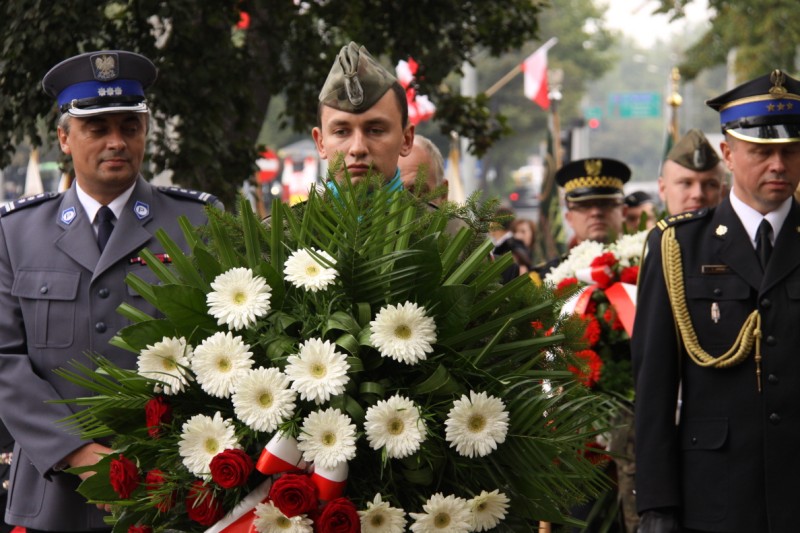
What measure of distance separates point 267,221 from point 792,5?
47.5ft

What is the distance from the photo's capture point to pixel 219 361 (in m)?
3.07

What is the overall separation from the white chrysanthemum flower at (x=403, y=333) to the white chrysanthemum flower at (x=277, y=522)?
398mm

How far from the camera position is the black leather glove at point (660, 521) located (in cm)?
438

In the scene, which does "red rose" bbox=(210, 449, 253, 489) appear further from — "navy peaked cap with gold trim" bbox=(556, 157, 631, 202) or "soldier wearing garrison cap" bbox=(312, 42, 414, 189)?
"navy peaked cap with gold trim" bbox=(556, 157, 631, 202)

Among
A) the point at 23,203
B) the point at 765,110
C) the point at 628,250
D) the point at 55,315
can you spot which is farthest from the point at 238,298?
the point at 628,250

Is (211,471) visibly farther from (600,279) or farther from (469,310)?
(600,279)

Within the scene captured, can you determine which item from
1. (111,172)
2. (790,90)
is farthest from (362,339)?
(790,90)

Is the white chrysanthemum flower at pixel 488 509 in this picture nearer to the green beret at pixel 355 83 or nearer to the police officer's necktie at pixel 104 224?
the green beret at pixel 355 83

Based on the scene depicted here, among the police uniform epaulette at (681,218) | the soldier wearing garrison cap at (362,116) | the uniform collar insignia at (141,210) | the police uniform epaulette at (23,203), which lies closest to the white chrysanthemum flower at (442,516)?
the soldier wearing garrison cap at (362,116)

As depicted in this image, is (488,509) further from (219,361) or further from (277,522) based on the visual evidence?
(219,361)

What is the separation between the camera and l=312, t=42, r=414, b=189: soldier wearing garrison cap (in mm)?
3919

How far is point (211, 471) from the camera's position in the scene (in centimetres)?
296

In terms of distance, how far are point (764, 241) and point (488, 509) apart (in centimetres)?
189

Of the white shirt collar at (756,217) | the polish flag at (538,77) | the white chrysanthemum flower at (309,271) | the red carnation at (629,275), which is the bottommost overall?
the white chrysanthemum flower at (309,271)
